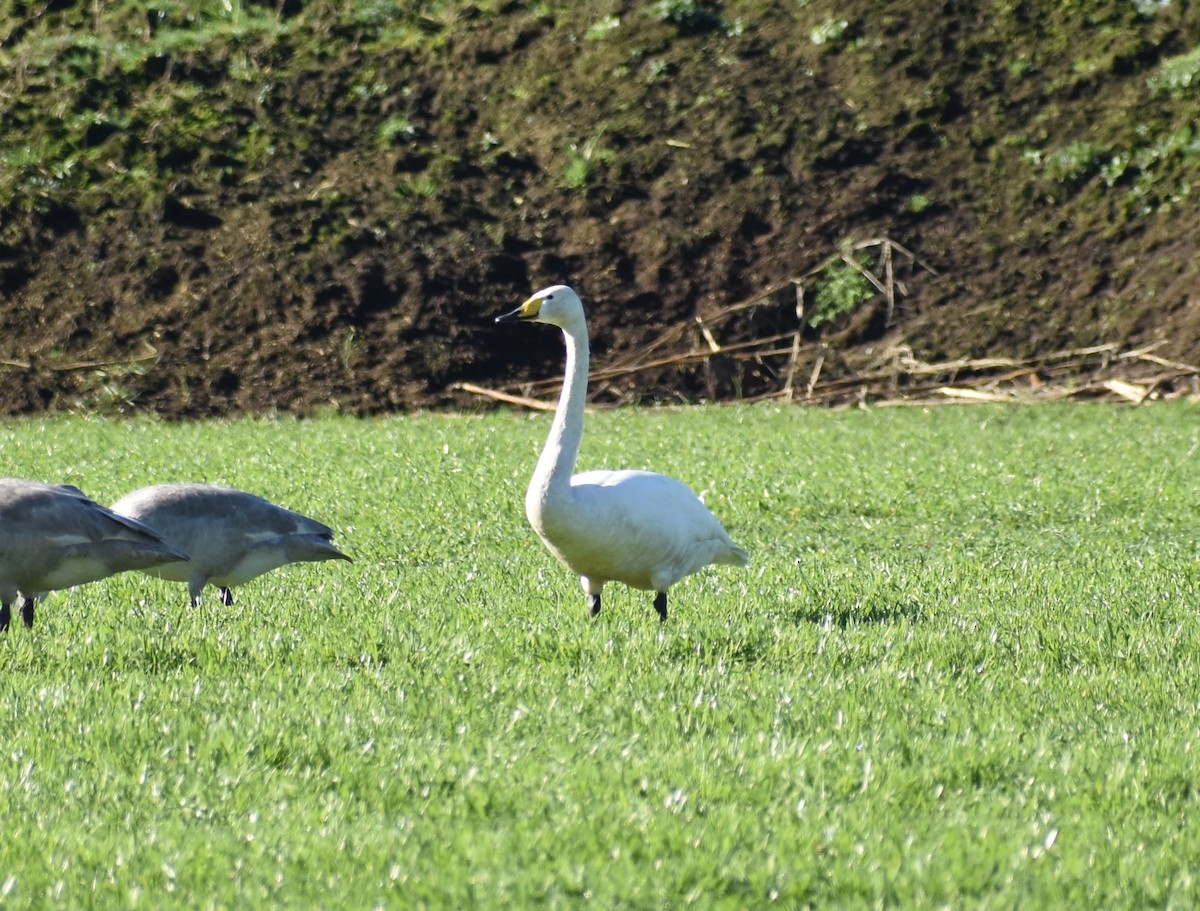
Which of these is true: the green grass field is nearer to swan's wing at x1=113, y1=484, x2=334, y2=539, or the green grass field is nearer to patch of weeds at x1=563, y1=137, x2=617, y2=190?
swan's wing at x1=113, y1=484, x2=334, y2=539

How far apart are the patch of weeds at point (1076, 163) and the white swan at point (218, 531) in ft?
63.1

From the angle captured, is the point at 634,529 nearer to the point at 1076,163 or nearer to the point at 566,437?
the point at 566,437

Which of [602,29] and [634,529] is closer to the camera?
[634,529]

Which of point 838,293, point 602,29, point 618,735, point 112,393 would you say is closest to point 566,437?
point 618,735

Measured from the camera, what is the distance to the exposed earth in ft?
74.7

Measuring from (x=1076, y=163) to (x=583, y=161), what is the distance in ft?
25.4

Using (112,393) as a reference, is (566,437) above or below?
above

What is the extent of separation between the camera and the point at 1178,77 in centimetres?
2542

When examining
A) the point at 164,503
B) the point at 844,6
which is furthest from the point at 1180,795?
the point at 844,6

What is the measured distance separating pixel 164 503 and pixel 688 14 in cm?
2246

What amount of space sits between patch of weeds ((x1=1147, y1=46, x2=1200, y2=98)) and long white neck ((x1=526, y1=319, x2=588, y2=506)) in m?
19.8

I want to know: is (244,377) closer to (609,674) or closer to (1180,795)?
(609,674)

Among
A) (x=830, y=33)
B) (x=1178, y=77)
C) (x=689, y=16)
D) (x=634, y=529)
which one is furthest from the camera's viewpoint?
(x=689, y=16)

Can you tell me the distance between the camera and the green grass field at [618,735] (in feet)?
14.2
